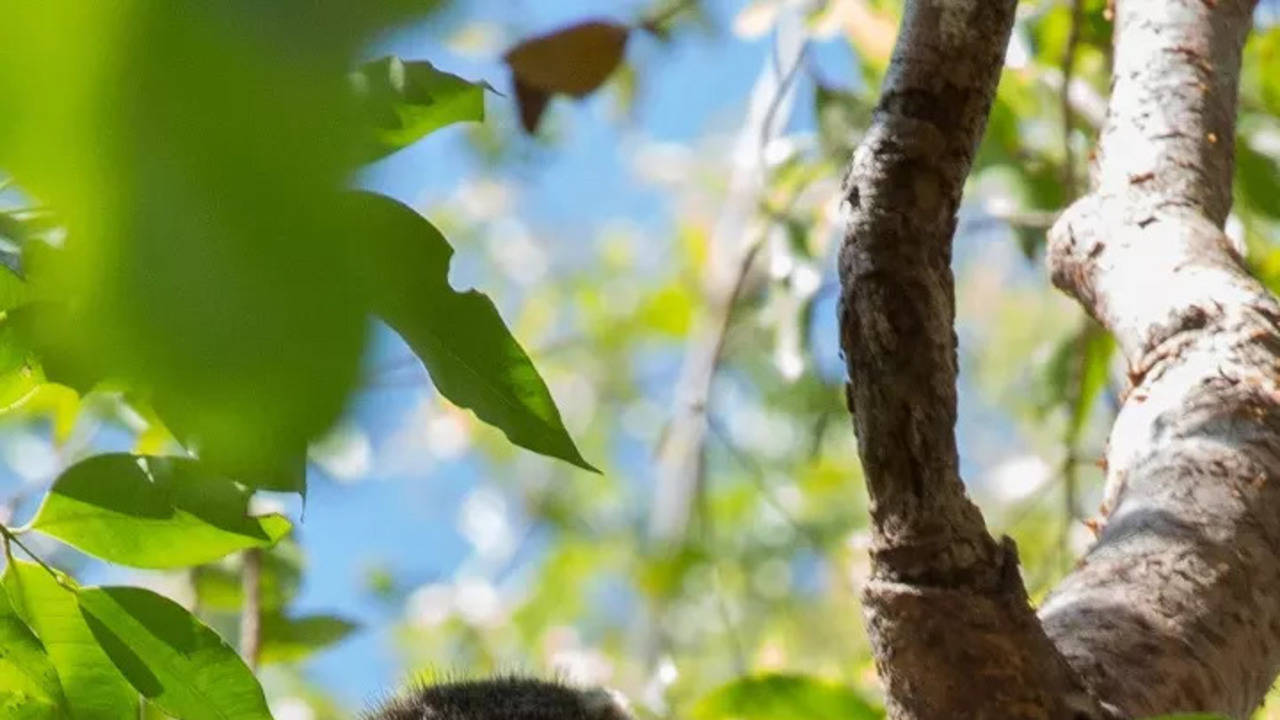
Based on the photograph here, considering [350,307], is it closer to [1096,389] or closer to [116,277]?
[116,277]

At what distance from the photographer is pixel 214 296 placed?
353 mm

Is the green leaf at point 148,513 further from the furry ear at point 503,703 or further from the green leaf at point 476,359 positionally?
the furry ear at point 503,703

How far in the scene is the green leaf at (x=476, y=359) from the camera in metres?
1.03

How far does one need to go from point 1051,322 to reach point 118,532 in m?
5.24

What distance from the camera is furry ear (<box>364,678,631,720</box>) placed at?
1.74 m

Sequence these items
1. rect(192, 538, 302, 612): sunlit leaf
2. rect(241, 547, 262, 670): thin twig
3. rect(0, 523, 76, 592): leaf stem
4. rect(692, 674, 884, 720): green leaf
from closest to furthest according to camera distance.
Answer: rect(0, 523, 76, 592): leaf stem → rect(692, 674, 884, 720): green leaf → rect(241, 547, 262, 670): thin twig → rect(192, 538, 302, 612): sunlit leaf

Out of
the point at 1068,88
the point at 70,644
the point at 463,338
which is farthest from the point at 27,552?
the point at 1068,88

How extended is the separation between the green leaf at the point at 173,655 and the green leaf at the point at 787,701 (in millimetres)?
609

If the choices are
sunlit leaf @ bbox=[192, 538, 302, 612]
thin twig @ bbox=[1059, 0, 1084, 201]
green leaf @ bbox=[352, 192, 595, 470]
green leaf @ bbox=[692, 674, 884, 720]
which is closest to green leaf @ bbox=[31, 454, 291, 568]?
green leaf @ bbox=[352, 192, 595, 470]

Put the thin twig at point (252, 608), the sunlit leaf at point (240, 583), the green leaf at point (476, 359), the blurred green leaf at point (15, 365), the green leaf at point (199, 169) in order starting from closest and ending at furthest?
the green leaf at point (199, 169)
the green leaf at point (476, 359)
the blurred green leaf at point (15, 365)
the thin twig at point (252, 608)
the sunlit leaf at point (240, 583)

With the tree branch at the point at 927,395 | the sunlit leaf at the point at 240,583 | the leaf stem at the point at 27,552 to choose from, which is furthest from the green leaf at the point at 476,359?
the sunlit leaf at the point at 240,583

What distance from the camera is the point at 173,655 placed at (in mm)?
1275

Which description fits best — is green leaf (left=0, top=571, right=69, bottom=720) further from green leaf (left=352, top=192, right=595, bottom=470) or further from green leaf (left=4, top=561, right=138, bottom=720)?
green leaf (left=352, top=192, right=595, bottom=470)

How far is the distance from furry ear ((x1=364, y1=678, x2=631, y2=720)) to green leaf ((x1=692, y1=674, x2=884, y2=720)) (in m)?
0.14
